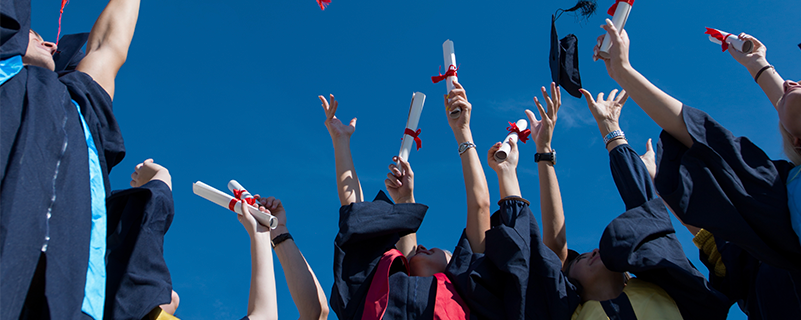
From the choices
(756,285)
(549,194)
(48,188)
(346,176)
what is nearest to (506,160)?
(549,194)

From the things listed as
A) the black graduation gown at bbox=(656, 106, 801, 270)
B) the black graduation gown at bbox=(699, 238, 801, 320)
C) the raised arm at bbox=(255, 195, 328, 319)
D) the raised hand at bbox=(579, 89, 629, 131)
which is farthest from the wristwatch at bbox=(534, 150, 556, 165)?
the raised arm at bbox=(255, 195, 328, 319)

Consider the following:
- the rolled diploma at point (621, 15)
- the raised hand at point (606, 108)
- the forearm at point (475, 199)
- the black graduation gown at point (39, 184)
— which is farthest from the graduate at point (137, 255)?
the rolled diploma at point (621, 15)

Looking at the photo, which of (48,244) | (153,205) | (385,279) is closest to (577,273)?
(385,279)

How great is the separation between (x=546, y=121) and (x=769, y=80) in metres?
2.03

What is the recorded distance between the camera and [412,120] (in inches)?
252

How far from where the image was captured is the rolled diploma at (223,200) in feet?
15.2

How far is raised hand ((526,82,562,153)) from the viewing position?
227 inches

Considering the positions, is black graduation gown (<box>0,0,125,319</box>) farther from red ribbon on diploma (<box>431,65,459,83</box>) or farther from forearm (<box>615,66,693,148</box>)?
red ribbon on diploma (<box>431,65,459,83</box>)

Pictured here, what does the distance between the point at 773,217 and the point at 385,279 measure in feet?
8.59

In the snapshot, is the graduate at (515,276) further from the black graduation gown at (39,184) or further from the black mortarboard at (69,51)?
the black mortarboard at (69,51)

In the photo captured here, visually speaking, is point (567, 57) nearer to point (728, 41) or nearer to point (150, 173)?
point (728, 41)

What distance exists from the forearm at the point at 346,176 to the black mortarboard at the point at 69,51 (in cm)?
258

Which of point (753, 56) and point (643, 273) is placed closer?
point (643, 273)

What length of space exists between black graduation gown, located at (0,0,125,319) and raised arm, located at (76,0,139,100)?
1.52ft
